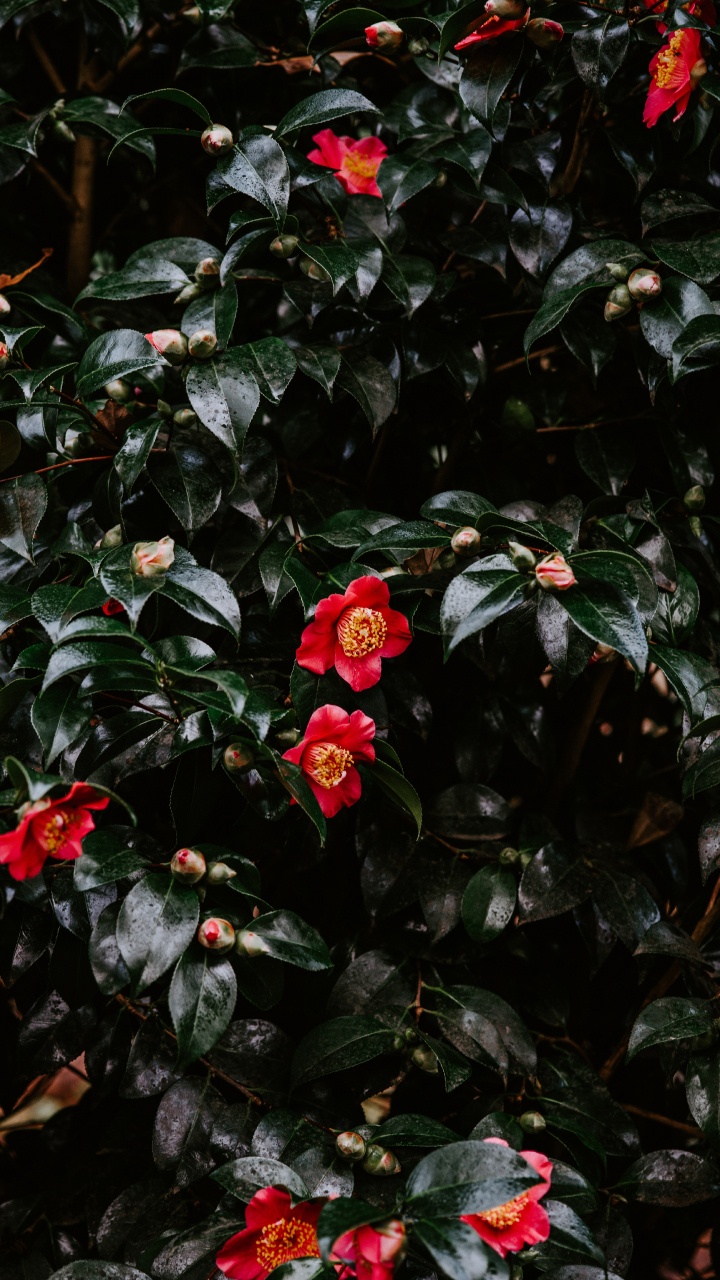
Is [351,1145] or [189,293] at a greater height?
[189,293]

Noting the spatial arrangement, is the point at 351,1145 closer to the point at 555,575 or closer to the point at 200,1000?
the point at 200,1000

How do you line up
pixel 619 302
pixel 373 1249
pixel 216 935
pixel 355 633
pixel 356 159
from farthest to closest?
1. pixel 356 159
2. pixel 619 302
3. pixel 355 633
4. pixel 216 935
5. pixel 373 1249

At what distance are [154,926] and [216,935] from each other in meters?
0.05

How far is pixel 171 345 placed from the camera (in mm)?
889

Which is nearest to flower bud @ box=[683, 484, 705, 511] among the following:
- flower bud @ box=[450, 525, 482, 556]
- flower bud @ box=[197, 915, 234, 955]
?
flower bud @ box=[450, 525, 482, 556]

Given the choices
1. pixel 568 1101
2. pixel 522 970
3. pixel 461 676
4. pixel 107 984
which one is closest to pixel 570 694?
pixel 461 676

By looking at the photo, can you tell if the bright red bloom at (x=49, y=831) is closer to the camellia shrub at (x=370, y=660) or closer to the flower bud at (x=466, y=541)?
the camellia shrub at (x=370, y=660)

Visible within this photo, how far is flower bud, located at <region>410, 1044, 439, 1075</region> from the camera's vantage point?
0.92m

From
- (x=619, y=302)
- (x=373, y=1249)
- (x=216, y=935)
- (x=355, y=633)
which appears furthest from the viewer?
(x=619, y=302)

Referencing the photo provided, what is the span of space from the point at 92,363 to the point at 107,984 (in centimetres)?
56

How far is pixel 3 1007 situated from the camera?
115 centimetres

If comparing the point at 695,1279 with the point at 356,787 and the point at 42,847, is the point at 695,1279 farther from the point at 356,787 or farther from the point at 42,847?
the point at 42,847

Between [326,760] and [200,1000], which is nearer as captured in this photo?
[200,1000]

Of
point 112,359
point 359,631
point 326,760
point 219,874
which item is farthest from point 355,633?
point 112,359
